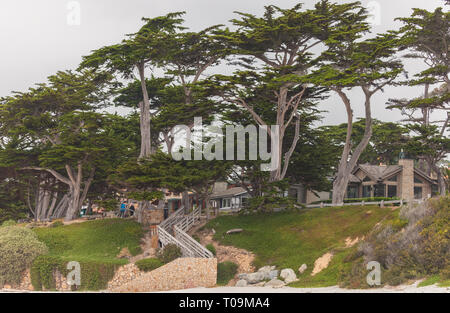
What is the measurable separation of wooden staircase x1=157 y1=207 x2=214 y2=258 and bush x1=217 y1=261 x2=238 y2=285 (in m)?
1.34

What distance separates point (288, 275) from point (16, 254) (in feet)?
55.3

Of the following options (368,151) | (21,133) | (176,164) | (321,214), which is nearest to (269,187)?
(321,214)

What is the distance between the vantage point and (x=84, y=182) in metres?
47.7

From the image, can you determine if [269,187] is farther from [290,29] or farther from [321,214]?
[290,29]

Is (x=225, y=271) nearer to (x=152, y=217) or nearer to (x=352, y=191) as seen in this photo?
(x=152, y=217)

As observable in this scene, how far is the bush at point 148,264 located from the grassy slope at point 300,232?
580 centimetres

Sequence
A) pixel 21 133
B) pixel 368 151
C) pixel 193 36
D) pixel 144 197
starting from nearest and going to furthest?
pixel 144 197 < pixel 193 36 < pixel 21 133 < pixel 368 151

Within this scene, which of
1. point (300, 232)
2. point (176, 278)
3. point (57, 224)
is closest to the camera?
point (176, 278)

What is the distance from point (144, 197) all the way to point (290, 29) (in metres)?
16.1

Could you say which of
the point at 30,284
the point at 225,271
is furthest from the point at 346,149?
the point at 30,284

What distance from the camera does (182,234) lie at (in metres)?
33.2

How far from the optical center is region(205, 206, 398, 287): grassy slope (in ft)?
97.2

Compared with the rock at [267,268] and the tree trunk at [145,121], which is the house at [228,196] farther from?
the rock at [267,268]

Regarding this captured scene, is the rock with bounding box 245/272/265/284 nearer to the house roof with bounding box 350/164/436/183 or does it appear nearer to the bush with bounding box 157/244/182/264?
the bush with bounding box 157/244/182/264
